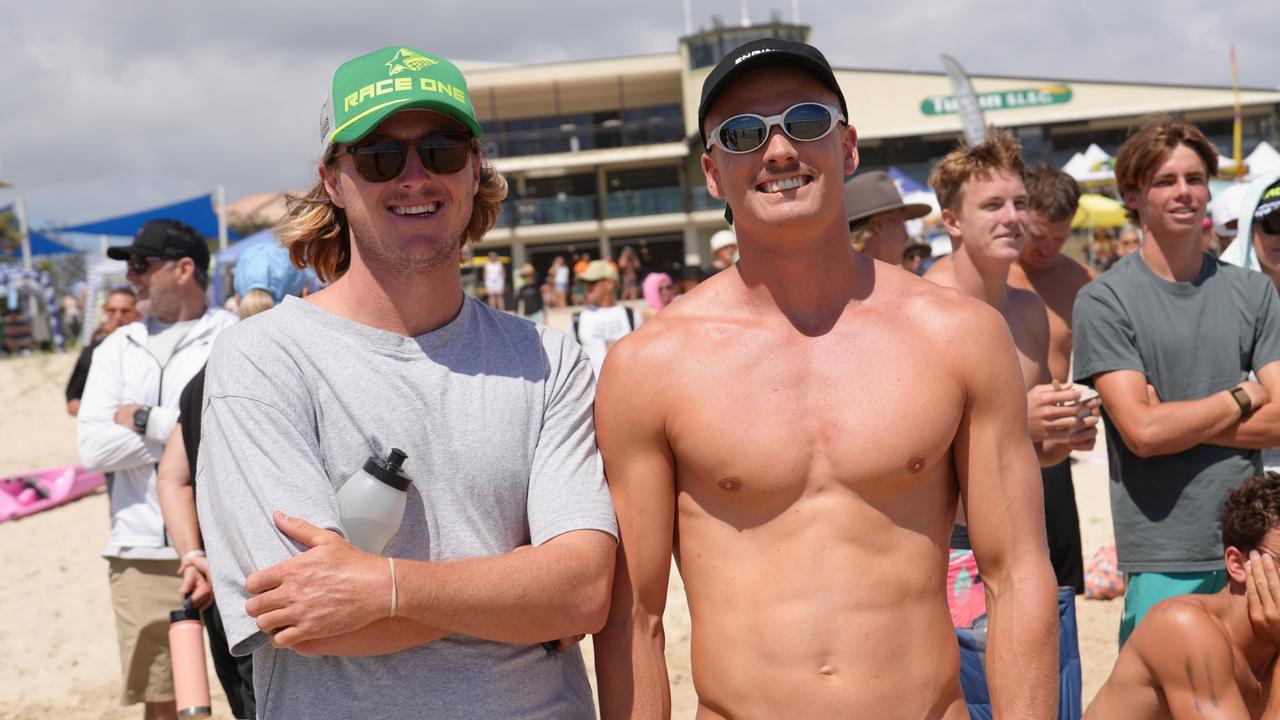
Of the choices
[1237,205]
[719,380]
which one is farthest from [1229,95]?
[719,380]

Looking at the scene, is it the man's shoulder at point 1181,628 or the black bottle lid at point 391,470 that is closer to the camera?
the black bottle lid at point 391,470

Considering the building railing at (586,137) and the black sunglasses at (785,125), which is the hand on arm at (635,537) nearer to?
the black sunglasses at (785,125)

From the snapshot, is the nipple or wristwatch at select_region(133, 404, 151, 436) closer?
the nipple

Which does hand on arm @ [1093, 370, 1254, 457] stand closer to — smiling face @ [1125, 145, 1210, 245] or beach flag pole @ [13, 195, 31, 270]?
smiling face @ [1125, 145, 1210, 245]

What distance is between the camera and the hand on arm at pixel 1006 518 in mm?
2045

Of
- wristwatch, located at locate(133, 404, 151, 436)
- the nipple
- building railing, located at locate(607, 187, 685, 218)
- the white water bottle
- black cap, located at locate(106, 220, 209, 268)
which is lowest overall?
the nipple

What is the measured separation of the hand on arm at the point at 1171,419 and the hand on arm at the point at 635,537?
6.31ft

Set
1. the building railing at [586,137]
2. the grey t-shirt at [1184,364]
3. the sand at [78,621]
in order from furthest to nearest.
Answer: the building railing at [586,137] < the sand at [78,621] < the grey t-shirt at [1184,364]

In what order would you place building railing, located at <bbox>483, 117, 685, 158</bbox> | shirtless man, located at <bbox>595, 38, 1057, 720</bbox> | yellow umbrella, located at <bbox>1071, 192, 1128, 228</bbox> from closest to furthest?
shirtless man, located at <bbox>595, 38, 1057, 720</bbox>, yellow umbrella, located at <bbox>1071, 192, 1128, 228</bbox>, building railing, located at <bbox>483, 117, 685, 158</bbox>

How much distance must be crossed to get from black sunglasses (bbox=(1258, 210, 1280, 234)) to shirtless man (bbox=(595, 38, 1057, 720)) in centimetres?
271

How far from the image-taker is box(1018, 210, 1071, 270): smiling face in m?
4.85

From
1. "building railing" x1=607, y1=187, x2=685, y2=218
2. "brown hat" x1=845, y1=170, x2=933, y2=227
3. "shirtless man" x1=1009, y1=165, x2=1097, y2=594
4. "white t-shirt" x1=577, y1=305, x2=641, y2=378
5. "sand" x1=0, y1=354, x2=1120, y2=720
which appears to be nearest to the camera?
"brown hat" x1=845, y1=170, x2=933, y2=227

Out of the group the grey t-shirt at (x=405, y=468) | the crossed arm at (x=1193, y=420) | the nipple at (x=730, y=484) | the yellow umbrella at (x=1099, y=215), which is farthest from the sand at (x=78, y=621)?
the yellow umbrella at (x=1099, y=215)

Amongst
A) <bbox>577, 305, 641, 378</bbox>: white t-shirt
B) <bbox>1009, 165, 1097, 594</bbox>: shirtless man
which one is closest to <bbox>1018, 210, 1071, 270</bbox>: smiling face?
<bbox>1009, 165, 1097, 594</bbox>: shirtless man
